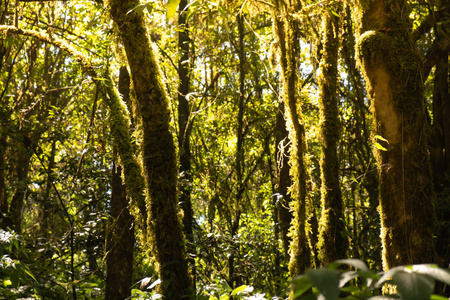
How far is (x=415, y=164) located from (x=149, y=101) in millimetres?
1651

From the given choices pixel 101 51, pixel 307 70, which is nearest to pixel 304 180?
pixel 101 51

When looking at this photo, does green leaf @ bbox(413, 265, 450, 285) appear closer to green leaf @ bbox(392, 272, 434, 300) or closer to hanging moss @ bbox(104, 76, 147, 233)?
green leaf @ bbox(392, 272, 434, 300)

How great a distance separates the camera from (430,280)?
0.75m

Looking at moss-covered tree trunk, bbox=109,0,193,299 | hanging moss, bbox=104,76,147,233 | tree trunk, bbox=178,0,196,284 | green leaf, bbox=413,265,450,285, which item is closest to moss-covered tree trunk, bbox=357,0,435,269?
moss-covered tree trunk, bbox=109,0,193,299

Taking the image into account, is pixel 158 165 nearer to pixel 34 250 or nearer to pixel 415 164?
pixel 415 164

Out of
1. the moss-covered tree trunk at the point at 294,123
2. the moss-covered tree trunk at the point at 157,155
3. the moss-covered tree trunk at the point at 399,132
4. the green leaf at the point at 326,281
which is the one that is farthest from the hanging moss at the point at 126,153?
the green leaf at the point at 326,281

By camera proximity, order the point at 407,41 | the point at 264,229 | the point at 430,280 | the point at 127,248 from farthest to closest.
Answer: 1. the point at 264,229
2. the point at 127,248
3. the point at 407,41
4. the point at 430,280

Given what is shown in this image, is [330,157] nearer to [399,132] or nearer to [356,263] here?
[399,132]

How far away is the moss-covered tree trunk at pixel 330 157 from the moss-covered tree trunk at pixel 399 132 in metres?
0.44

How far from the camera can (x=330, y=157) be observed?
311 cm

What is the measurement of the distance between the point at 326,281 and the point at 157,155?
74.2 inches

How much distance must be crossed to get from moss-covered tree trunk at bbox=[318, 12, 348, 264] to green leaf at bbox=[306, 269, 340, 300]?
234 cm

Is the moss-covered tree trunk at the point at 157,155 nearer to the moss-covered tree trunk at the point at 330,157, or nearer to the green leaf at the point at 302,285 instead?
the moss-covered tree trunk at the point at 330,157

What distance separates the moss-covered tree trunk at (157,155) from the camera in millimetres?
2439
